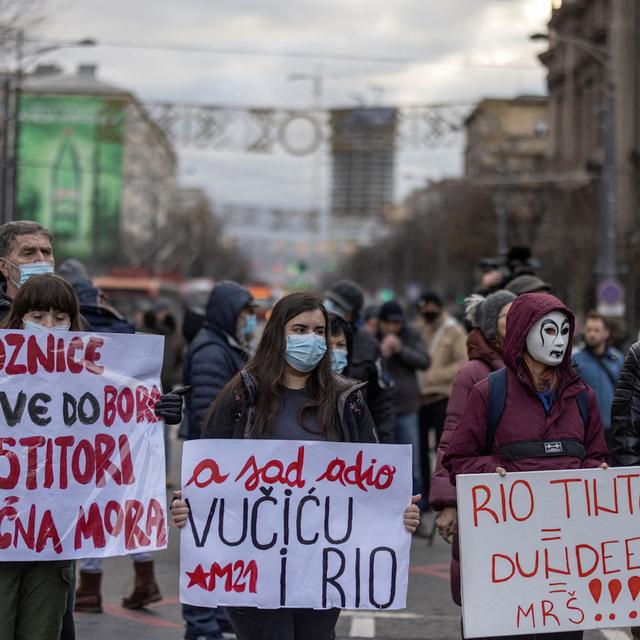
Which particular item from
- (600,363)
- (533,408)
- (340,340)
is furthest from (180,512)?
(600,363)

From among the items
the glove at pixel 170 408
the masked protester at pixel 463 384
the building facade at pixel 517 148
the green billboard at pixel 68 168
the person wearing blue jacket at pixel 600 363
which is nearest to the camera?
the glove at pixel 170 408

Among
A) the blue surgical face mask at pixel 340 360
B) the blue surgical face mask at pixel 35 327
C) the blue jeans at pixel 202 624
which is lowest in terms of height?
the blue jeans at pixel 202 624

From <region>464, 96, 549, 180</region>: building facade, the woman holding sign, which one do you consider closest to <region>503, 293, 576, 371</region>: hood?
the woman holding sign

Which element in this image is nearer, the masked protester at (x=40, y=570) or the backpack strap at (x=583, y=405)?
the masked protester at (x=40, y=570)

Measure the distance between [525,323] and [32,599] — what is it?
2.04 metres

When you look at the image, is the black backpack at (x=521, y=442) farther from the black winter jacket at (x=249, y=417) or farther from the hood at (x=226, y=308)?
the hood at (x=226, y=308)

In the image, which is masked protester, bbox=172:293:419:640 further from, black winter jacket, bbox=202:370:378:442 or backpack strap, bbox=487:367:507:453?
backpack strap, bbox=487:367:507:453

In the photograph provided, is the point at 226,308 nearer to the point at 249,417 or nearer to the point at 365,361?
the point at 365,361

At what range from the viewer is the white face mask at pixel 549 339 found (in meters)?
5.14

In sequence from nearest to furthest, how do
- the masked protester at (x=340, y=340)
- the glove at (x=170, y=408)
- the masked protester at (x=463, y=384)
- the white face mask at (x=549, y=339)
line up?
the white face mask at (x=549, y=339) < the glove at (x=170, y=408) < the masked protester at (x=463, y=384) < the masked protester at (x=340, y=340)

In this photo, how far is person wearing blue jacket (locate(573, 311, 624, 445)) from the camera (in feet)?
31.3

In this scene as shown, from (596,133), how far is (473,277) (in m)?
9.24

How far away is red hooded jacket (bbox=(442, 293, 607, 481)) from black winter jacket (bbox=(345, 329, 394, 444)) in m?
2.85

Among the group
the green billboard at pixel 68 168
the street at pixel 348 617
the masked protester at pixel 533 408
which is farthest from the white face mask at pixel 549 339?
the green billboard at pixel 68 168
